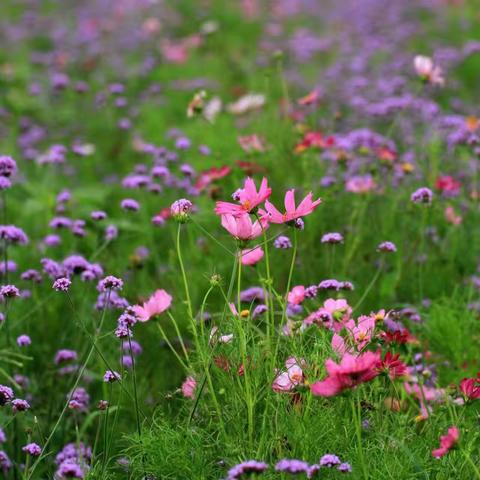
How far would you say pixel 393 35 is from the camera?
22.2 ft

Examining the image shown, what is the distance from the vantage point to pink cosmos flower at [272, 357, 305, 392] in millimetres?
1851

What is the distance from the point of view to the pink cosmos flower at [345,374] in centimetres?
157

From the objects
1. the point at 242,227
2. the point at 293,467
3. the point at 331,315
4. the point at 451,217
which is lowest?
the point at 451,217

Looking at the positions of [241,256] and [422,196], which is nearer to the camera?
[241,256]

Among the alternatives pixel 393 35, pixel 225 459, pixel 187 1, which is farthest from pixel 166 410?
pixel 187 1

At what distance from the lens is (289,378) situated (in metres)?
1.87

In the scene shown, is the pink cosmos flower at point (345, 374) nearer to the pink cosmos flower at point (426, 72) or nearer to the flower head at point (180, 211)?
the flower head at point (180, 211)

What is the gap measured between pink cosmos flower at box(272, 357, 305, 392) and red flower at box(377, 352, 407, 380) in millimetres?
159

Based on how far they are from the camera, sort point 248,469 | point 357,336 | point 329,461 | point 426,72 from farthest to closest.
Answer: point 426,72 < point 357,336 < point 329,461 < point 248,469

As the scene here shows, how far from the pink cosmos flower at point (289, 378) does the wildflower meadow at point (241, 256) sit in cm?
1

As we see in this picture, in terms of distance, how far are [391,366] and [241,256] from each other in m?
0.38

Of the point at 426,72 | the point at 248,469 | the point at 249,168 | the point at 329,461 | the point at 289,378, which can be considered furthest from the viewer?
the point at 426,72

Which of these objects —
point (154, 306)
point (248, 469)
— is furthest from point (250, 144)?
point (248, 469)

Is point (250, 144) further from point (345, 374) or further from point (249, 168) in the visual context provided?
point (345, 374)
